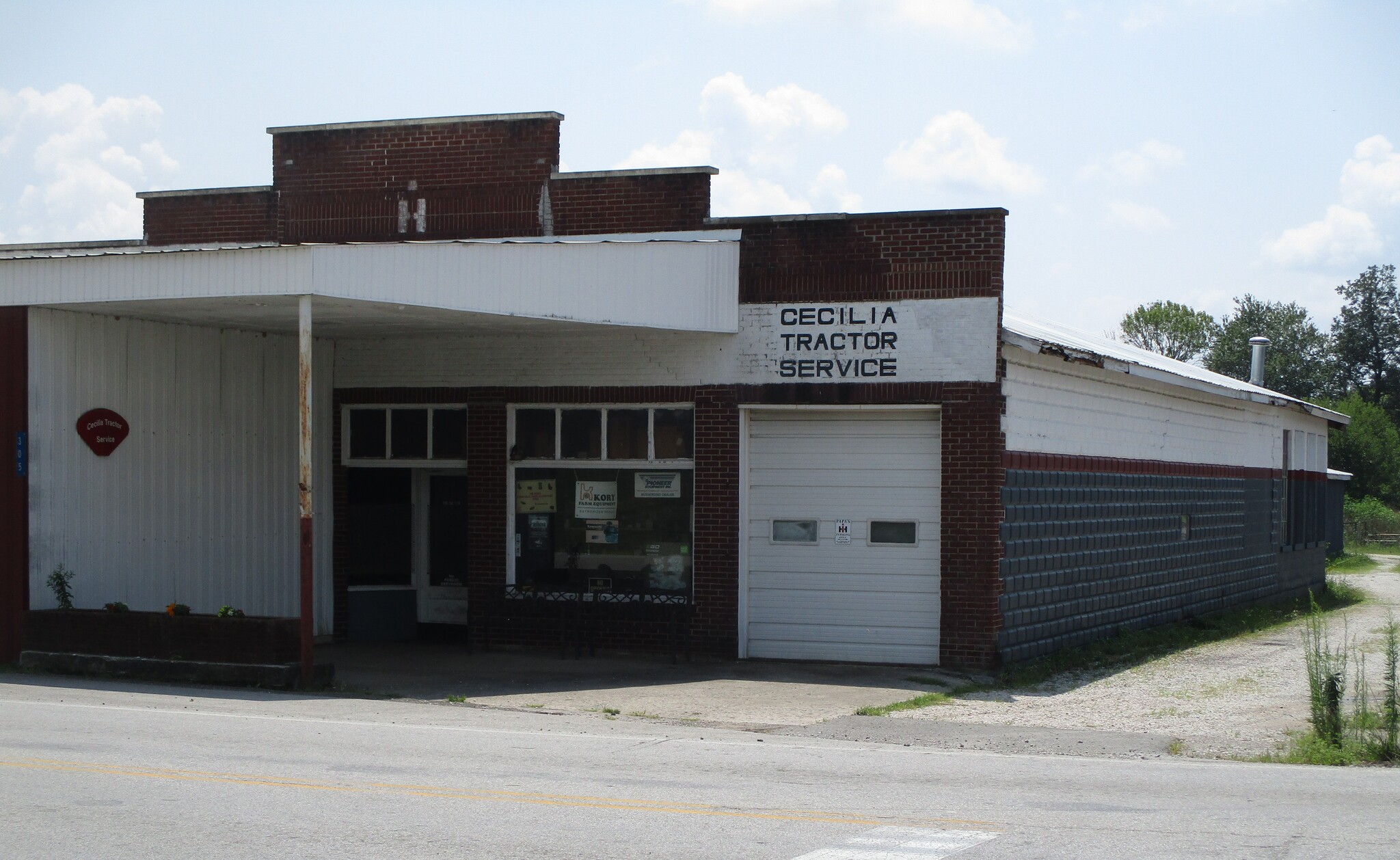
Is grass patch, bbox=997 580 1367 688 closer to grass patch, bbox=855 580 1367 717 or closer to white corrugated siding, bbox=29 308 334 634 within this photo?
grass patch, bbox=855 580 1367 717

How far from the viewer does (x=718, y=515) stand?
52.9 feet

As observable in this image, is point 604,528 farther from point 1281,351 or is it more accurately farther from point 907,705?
point 1281,351

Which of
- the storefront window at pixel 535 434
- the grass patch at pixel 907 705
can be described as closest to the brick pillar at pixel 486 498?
the storefront window at pixel 535 434

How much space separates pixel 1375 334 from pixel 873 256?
82.3m

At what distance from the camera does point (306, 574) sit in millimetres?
13094

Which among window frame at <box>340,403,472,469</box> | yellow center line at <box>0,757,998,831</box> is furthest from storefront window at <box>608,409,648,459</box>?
yellow center line at <box>0,757,998,831</box>

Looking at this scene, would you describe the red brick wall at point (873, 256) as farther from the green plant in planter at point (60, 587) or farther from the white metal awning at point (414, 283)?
the green plant in planter at point (60, 587)

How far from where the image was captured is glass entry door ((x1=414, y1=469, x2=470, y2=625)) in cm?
1834

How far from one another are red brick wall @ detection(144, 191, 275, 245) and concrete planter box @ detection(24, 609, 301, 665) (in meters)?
5.88

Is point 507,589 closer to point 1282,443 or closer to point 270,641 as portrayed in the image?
point 270,641

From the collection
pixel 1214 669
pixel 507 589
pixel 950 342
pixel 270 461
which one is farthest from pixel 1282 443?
pixel 270 461

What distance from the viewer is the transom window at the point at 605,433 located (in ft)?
53.8

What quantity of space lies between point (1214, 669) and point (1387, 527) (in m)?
42.7

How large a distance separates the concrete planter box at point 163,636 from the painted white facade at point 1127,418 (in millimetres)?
7728
